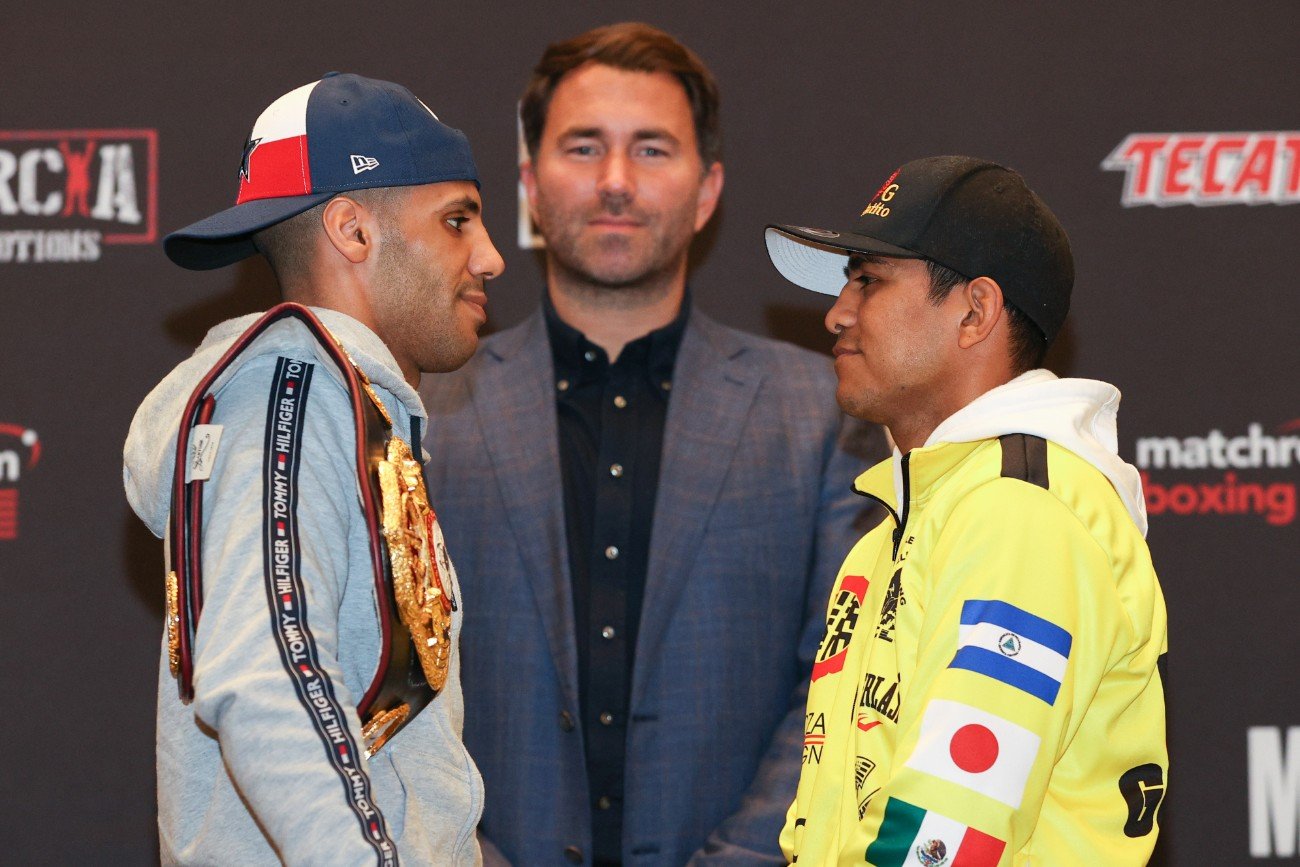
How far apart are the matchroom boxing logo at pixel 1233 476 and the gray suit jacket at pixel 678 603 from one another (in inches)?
26.7

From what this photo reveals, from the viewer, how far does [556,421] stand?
2555 mm

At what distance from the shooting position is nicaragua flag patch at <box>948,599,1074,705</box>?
4.42 feet

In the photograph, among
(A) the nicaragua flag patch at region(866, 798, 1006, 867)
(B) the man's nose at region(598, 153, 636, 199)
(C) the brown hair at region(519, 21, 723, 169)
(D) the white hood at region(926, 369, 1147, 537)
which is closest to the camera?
(A) the nicaragua flag patch at region(866, 798, 1006, 867)

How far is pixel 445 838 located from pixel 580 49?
169 cm

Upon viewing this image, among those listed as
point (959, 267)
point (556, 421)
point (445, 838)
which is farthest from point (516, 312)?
point (445, 838)

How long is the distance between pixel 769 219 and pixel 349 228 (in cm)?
142

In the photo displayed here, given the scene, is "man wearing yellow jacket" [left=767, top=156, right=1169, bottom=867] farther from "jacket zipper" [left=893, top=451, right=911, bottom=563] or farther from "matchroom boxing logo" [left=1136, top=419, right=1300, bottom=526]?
"matchroom boxing logo" [left=1136, top=419, right=1300, bottom=526]

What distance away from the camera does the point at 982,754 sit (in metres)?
1.33

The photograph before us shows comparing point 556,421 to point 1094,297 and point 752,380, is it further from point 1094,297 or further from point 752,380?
point 1094,297

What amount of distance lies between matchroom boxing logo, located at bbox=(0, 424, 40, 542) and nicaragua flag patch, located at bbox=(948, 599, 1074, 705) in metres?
2.15

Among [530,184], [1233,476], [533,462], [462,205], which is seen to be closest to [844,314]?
[462,205]

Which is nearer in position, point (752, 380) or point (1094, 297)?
point (752, 380)

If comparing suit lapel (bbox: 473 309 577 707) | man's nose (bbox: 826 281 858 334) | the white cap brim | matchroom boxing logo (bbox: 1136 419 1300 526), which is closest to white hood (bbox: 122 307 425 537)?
man's nose (bbox: 826 281 858 334)

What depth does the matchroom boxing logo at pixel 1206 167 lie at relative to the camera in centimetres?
285
